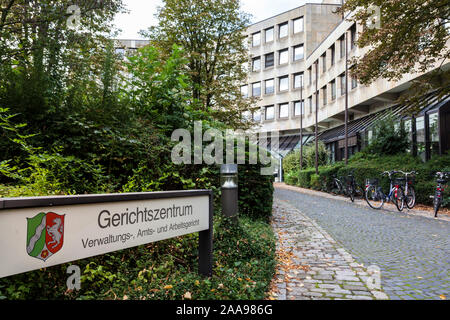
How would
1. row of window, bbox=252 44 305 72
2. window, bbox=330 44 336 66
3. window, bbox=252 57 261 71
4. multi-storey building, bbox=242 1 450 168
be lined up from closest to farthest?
multi-storey building, bbox=242 1 450 168 < window, bbox=330 44 336 66 < row of window, bbox=252 44 305 72 < window, bbox=252 57 261 71

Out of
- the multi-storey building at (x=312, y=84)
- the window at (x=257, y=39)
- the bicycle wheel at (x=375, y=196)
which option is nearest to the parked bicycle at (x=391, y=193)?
the bicycle wheel at (x=375, y=196)

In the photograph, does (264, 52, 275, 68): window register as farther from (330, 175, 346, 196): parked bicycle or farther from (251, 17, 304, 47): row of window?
(330, 175, 346, 196): parked bicycle

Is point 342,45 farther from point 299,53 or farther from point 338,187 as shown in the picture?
point 338,187

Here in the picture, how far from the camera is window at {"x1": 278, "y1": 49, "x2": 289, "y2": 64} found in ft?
139

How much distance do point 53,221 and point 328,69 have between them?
32.4 meters

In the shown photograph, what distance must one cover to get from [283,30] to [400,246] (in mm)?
41157

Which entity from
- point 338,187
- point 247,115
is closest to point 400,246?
point 247,115

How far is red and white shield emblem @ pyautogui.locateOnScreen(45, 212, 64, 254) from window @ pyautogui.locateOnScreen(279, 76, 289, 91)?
1654 inches

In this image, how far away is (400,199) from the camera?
10.8 m

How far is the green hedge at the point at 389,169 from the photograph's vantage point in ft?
38.8

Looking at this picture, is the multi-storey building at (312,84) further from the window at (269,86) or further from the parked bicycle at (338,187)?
the parked bicycle at (338,187)

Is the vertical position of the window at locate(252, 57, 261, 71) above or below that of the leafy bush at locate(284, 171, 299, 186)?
above

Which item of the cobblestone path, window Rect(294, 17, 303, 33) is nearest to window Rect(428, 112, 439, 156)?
the cobblestone path
